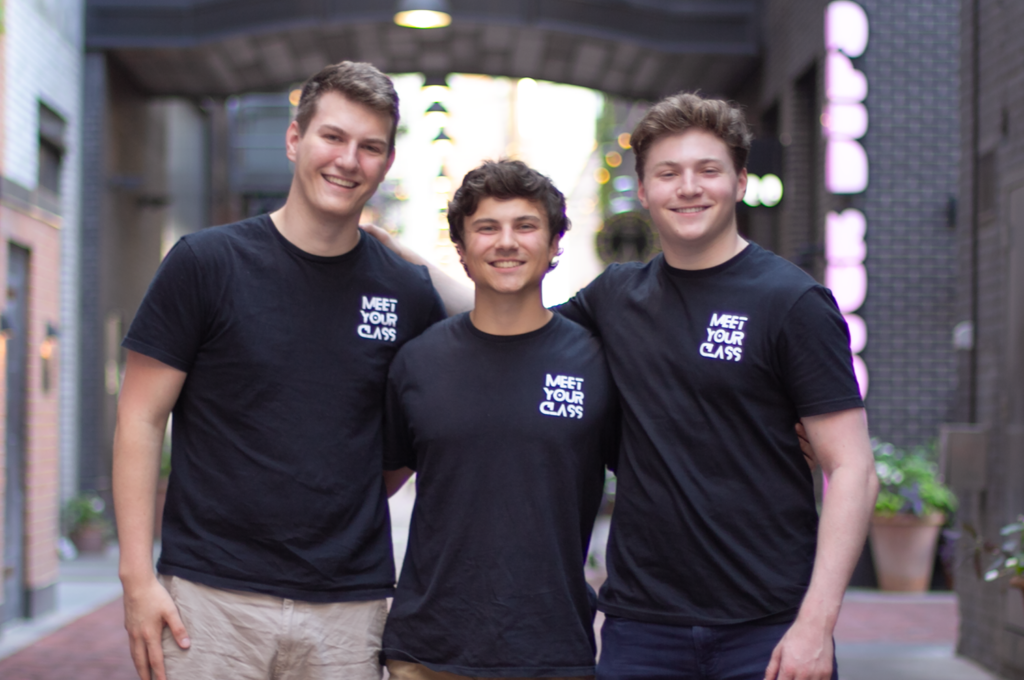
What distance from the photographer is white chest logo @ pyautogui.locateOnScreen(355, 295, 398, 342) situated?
3.09 meters

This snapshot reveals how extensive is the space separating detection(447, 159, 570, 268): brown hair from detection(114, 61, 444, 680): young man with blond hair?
0.84 feet

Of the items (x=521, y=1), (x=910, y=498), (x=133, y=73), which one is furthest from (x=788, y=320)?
(x=133, y=73)

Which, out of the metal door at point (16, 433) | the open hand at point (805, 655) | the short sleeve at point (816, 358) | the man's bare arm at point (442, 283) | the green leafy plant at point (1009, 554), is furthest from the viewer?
the metal door at point (16, 433)

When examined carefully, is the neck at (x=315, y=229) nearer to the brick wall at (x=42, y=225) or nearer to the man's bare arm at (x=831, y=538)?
the man's bare arm at (x=831, y=538)

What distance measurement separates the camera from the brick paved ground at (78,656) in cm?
677

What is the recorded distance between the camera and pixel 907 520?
32.1ft

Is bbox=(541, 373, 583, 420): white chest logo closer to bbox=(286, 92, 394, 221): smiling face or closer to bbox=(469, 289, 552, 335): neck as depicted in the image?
bbox=(469, 289, 552, 335): neck

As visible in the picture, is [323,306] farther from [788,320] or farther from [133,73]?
[133,73]

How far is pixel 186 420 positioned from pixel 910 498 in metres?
8.15

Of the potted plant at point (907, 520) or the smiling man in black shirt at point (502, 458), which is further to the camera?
the potted plant at point (907, 520)

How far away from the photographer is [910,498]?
9.81 m

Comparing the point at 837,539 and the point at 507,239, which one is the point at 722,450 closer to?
the point at 837,539

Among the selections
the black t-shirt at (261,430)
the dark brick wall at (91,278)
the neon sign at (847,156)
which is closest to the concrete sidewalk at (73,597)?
the dark brick wall at (91,278)

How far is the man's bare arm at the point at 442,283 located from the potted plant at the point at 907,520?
7118mm
